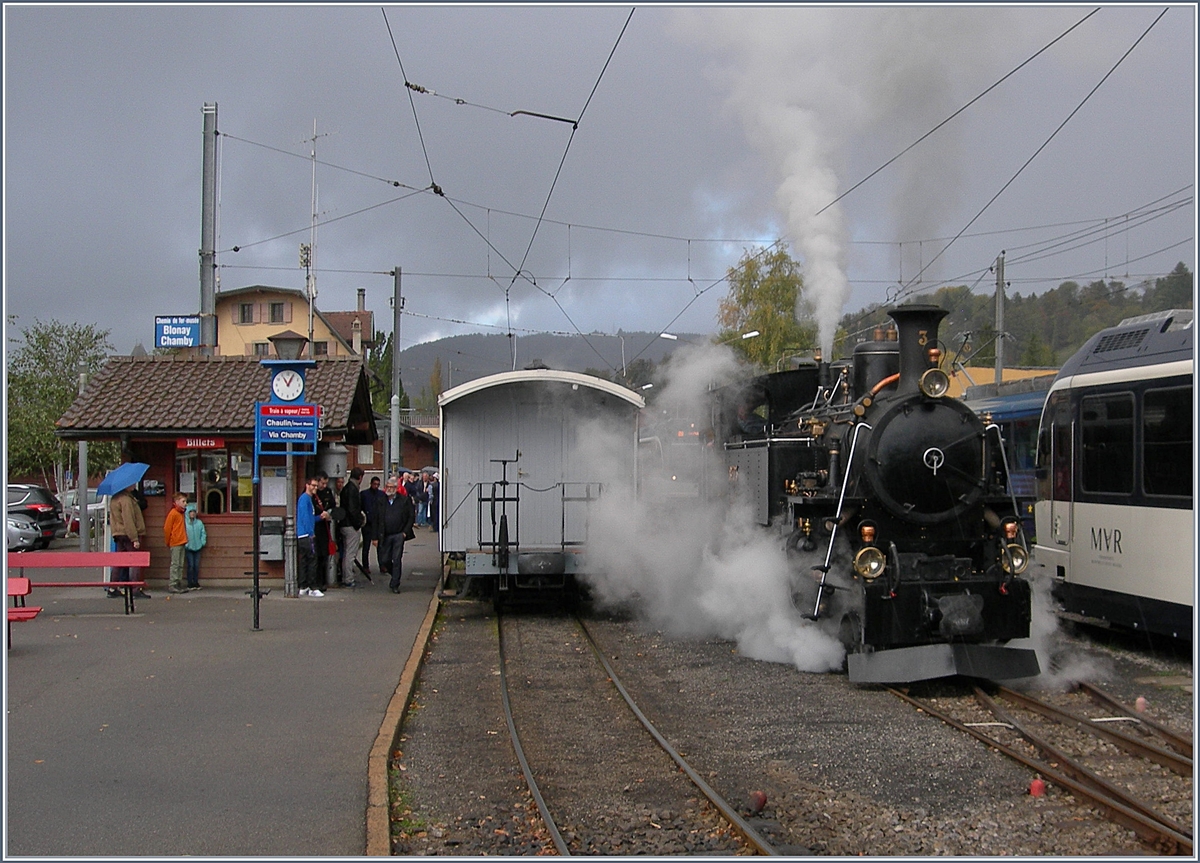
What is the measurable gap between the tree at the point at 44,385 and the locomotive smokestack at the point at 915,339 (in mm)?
25807

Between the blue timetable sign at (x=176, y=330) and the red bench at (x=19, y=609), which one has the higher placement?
the blue timetable sign at (x=176, y=330)

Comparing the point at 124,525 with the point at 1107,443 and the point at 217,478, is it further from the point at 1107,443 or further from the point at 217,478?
the point at 1107,443

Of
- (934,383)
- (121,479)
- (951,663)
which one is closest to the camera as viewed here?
(951,663)

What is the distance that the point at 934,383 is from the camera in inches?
342

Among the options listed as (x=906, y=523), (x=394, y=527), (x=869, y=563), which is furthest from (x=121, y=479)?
(x=906, y=523)

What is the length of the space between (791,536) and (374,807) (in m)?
5.17

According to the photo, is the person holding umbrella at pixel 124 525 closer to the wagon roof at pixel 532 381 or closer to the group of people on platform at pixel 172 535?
the group of people on platform at pixel 172 535

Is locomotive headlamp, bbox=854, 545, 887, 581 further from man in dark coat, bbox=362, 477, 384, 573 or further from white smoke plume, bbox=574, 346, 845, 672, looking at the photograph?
man in dark coat, bbox=362, 477, 384, 573

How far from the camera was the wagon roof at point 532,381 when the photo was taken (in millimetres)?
12878

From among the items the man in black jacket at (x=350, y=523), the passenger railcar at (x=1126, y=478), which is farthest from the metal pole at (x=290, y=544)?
the passenger railcar at (x=1126, y=478)

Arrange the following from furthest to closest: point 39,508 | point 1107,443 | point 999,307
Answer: point 39,508
point 999,307
point 1107,443

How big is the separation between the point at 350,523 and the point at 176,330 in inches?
144

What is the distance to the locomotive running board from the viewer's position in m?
8.08

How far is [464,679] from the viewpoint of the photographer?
30.4 feet
